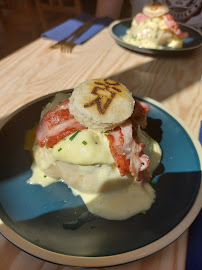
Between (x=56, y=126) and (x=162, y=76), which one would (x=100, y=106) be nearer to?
(x=56, y=126)

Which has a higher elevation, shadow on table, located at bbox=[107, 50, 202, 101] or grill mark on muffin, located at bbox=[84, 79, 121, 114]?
grill mark on muffin, located at bbox=[84, 79, 121, 114]

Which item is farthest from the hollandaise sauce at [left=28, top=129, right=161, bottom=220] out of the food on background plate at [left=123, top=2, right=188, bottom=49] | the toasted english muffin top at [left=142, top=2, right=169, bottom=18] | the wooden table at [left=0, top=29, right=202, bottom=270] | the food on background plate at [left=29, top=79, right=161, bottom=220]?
the toasted english muffin top at [left=142, top=2, right=169, bottom=18]

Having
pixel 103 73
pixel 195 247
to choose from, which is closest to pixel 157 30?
pixel 103 73

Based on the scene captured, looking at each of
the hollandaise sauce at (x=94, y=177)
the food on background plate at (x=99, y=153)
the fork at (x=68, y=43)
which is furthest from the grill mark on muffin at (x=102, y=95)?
the fork at (x=68, y=43)

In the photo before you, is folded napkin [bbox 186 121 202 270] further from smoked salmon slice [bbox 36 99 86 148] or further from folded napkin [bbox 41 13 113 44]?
folded napkin [bbox 41 13 113 44]

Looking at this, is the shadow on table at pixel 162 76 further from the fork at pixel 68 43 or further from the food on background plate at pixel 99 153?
the food on background plate at pixel 99 153
